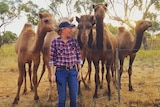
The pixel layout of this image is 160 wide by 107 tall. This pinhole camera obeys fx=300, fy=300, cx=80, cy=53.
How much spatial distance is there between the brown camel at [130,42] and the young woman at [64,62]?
3764 millimetres

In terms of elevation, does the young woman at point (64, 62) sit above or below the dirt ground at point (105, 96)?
above

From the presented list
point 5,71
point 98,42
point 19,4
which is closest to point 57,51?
point 98,42

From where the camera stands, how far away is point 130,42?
9727 mm

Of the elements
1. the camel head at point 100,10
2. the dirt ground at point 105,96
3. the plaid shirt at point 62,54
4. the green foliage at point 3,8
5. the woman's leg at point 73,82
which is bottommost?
the dirt ground at point 105,96

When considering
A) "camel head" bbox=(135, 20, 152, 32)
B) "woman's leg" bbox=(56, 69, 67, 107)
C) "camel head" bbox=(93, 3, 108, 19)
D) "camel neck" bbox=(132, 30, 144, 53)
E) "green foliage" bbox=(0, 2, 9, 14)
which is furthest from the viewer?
"green foliage" bbox=(0, 2, 9, 14)

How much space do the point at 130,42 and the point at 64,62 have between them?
17.0ft

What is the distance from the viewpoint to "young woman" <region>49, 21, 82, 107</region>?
4918mm

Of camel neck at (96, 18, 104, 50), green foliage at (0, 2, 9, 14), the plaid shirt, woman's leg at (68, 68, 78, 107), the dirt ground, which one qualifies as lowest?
the dirt ground

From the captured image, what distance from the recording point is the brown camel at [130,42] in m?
8.30

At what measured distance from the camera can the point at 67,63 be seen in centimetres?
491

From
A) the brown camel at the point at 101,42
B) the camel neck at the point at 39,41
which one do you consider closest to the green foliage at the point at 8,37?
the camel neck at the point at 39,41

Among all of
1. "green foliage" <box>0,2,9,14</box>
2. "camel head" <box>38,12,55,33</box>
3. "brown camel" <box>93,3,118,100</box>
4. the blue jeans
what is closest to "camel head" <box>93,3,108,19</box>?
"brown camel" <box>93,3,118,100</box>

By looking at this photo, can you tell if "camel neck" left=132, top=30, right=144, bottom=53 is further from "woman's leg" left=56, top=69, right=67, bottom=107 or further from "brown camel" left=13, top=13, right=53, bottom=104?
"woman's leg" left=56, top=69, right=67, bottom=107

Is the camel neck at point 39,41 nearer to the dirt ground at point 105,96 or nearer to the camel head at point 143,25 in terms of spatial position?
the dirt ground at point 105,96
